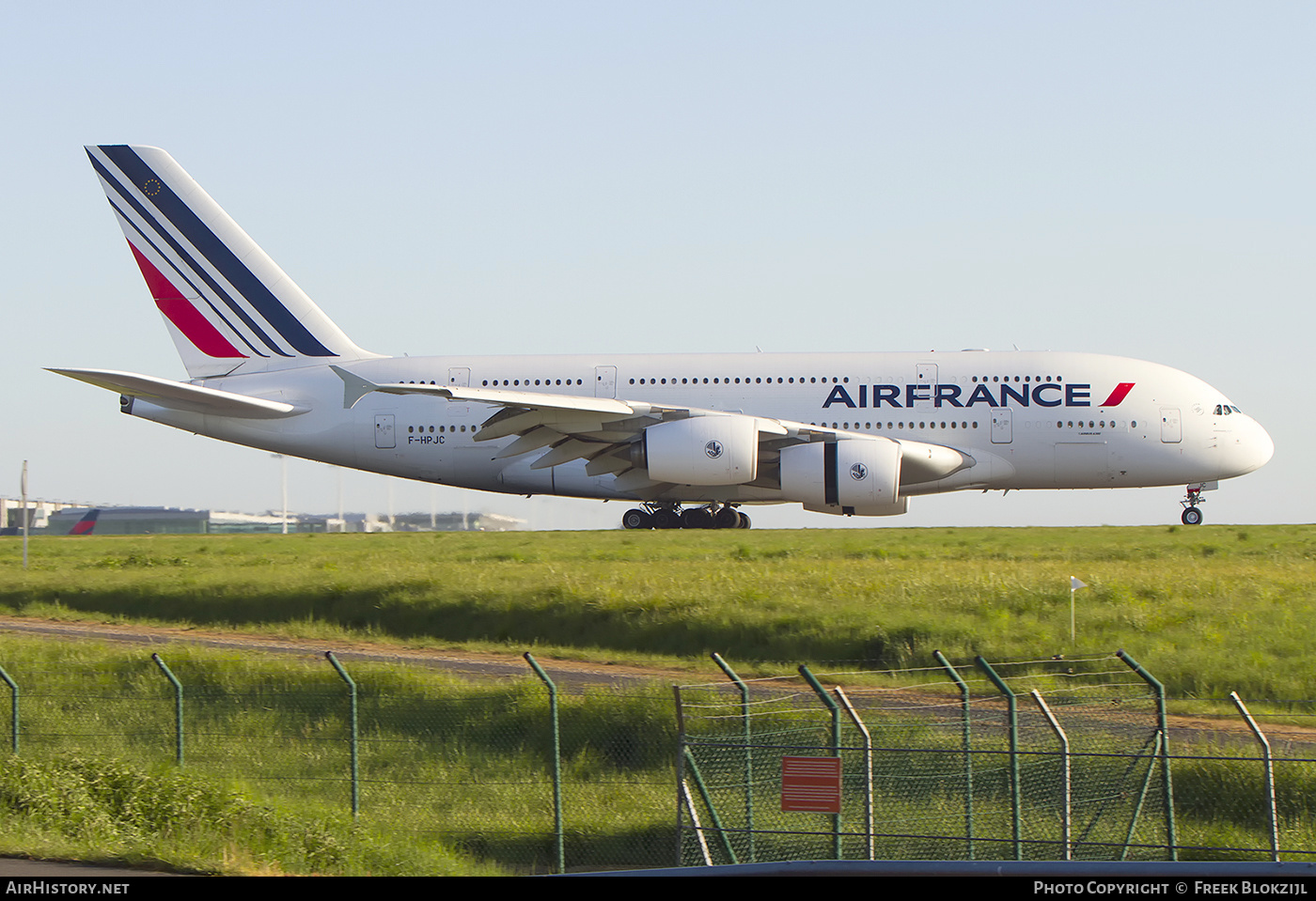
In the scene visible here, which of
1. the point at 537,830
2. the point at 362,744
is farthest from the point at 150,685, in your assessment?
the point at 537,830

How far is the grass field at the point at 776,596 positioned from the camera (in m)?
19.7

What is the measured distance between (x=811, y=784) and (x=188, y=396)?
28063 millimetres

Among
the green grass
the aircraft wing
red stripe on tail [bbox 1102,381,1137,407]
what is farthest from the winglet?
red stripe on tail [bbox 1102,381,1137,407]

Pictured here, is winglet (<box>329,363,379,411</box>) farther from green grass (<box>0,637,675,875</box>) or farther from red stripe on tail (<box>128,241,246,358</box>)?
red stripe on tail (<box>128,241,246,358</box>)

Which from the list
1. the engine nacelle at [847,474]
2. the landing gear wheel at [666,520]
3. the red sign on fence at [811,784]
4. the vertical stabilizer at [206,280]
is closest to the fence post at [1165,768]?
the red sign on fence at [811,784]

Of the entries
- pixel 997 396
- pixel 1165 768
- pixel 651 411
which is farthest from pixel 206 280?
pixel 1165 768

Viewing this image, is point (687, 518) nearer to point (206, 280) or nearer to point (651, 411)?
point (651, 411)

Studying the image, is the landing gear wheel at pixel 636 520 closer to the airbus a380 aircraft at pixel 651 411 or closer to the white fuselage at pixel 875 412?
the airbus a380 aircraft at pixel 651 411

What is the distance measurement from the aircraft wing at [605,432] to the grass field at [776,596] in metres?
1.82

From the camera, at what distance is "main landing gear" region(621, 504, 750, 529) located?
35.9 meters

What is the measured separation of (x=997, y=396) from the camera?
34.1 m

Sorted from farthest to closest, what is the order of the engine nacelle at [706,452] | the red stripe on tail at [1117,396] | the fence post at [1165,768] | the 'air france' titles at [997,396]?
the red stripe on tail at [1117,396] < the 'air france' titles at [997,396] < the engine nacelle at [706,452] < the fence post at [1165,768]

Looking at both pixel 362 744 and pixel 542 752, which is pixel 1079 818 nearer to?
pixel 542 752

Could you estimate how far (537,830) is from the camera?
48.2 feet
